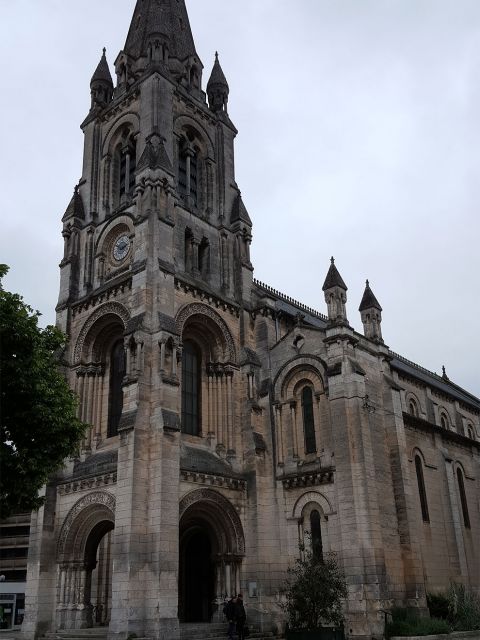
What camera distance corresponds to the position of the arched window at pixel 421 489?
34656 mm

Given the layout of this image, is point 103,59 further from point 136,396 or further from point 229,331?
point 136,396

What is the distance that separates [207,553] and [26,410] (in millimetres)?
15112

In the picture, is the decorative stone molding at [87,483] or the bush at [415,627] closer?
the bush at [415,627]

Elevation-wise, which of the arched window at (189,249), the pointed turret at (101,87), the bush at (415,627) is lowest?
the bush at (415,627)

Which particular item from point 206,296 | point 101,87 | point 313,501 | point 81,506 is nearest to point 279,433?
point 313,501

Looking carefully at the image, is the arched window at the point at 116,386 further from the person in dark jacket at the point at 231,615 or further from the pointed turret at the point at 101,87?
the pointed turret at the point at 101,87

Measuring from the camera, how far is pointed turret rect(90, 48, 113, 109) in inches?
1635

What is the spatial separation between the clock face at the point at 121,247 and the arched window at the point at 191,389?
5.88 metres

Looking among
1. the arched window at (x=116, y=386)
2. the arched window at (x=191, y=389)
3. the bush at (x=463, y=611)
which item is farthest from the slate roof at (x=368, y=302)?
the bush at (x=463, y=611)

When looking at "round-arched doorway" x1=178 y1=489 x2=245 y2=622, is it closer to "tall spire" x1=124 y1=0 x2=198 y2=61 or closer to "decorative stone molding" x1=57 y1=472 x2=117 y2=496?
"decorative stone molding" x1=57 y1=472 x2=117 y2=496

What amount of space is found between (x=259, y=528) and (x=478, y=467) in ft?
64.7

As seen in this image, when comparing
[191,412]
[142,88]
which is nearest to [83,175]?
[142,88]

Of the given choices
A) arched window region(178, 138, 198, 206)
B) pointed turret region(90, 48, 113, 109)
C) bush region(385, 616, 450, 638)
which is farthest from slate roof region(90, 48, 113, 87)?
bush region(385, 616, 450, 638)

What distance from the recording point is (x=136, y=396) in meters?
27.4
